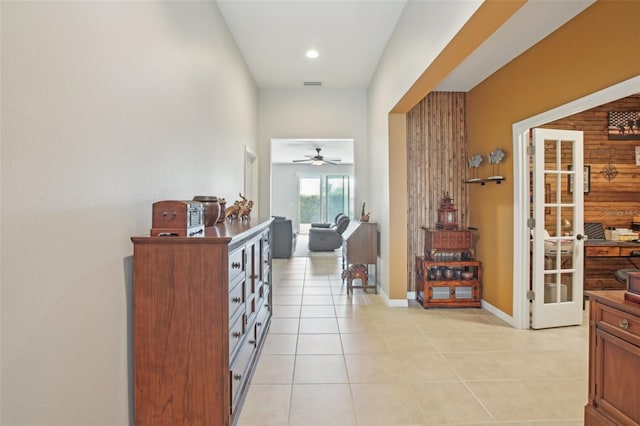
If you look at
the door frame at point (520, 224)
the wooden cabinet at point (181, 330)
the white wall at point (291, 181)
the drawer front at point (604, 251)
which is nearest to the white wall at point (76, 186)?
the wooden cabinet at point (181, 330)

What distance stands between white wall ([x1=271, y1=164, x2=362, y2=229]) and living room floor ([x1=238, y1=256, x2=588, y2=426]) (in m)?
8.47

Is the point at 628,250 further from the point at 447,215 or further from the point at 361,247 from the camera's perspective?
the point at 361,247

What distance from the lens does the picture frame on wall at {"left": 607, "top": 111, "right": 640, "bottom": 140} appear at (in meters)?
4.09

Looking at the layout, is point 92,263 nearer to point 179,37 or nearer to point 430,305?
point 179,37

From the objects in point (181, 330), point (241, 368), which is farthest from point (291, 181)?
point (181, 330)

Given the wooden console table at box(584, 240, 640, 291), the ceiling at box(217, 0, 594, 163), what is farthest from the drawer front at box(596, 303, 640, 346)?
the wooden console table at box(584, 240, 640, 291)

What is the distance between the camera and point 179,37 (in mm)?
2229

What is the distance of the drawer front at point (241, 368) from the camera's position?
1.77 m

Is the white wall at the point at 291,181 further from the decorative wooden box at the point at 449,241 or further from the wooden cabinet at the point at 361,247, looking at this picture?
the decorative wooden box at the point at 449,241

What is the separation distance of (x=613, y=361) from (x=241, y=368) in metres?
2.02

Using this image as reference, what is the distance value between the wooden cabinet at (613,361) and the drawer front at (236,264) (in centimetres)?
198

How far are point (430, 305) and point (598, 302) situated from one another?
2.34 m

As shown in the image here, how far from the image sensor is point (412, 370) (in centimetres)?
251

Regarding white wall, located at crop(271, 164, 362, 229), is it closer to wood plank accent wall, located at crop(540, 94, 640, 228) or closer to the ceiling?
the ceiling
